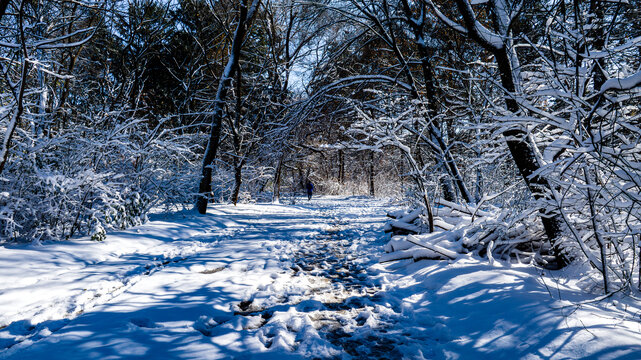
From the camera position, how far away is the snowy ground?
6.97 feet

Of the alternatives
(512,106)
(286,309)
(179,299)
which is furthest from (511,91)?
(179,299)

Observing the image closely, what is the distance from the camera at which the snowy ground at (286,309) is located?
6.97 ft

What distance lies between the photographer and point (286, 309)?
297 centimetres

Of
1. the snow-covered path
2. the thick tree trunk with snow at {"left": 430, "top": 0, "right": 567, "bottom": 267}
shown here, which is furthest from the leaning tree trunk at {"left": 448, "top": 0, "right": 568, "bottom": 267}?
the snow-covered path

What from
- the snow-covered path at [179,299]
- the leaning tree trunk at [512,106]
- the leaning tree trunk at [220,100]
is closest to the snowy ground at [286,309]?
the snow-covered path at [179,299]

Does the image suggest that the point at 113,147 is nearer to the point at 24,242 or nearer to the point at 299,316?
the point at 24,242

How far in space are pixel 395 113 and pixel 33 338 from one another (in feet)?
22.7

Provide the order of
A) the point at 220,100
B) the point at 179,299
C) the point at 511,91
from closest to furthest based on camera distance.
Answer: the point at 179,299, the point at 511,91, the point at 220,100

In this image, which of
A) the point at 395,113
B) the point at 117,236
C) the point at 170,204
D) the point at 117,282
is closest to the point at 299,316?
the point at 117,282

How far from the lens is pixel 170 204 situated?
8.56 metres

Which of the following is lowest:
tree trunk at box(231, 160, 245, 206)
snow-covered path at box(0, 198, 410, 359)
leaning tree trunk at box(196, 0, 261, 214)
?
snow-covered path at box(0, 198, 410, 359)

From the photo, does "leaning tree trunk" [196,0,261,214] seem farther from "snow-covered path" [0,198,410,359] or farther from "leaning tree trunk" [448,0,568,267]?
"leaning tree trunk" [448,0,568,267]

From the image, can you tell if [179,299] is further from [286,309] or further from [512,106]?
[512,106]

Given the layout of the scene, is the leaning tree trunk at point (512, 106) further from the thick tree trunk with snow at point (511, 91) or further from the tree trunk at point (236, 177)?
the tree trunk at point (236, 177)
